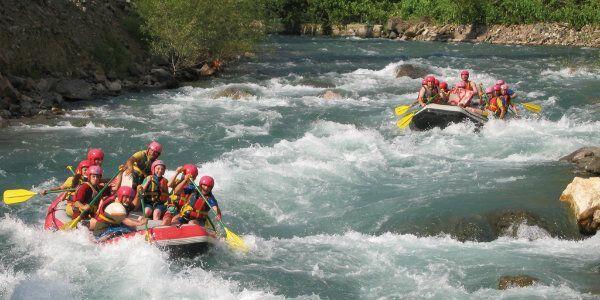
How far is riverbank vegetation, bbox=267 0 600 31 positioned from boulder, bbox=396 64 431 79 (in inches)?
627

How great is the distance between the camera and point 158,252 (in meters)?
8.91

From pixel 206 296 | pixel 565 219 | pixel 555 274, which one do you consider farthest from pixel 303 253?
pixel 565 219

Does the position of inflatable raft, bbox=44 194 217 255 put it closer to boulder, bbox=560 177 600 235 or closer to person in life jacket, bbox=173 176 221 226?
person in life jacket, bbox=173 176 221 226

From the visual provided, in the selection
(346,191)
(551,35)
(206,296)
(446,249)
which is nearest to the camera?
(206,296)

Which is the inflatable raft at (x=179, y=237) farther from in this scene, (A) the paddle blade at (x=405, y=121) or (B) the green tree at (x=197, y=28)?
(B) the green tree at (x=197, y=28)

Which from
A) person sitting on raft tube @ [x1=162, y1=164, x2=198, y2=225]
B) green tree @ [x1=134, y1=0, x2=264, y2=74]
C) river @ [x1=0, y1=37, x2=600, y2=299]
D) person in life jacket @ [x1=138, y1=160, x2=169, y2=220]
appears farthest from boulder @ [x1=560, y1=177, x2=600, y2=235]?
green tree @ [x1=134, y1=0, x2=264, y2=74]

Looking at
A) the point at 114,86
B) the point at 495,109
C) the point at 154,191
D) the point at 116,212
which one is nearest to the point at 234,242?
the point at 154,191

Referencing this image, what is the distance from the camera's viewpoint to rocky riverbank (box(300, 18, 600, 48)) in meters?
36.9

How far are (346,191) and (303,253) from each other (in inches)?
112

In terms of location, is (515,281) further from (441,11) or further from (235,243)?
(441,11)

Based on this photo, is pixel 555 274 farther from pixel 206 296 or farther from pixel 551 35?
pixel 551 35

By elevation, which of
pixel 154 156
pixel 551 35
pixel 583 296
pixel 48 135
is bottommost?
pixel 551 35

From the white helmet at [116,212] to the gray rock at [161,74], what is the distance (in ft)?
47.1

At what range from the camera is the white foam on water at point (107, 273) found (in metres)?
8.28
